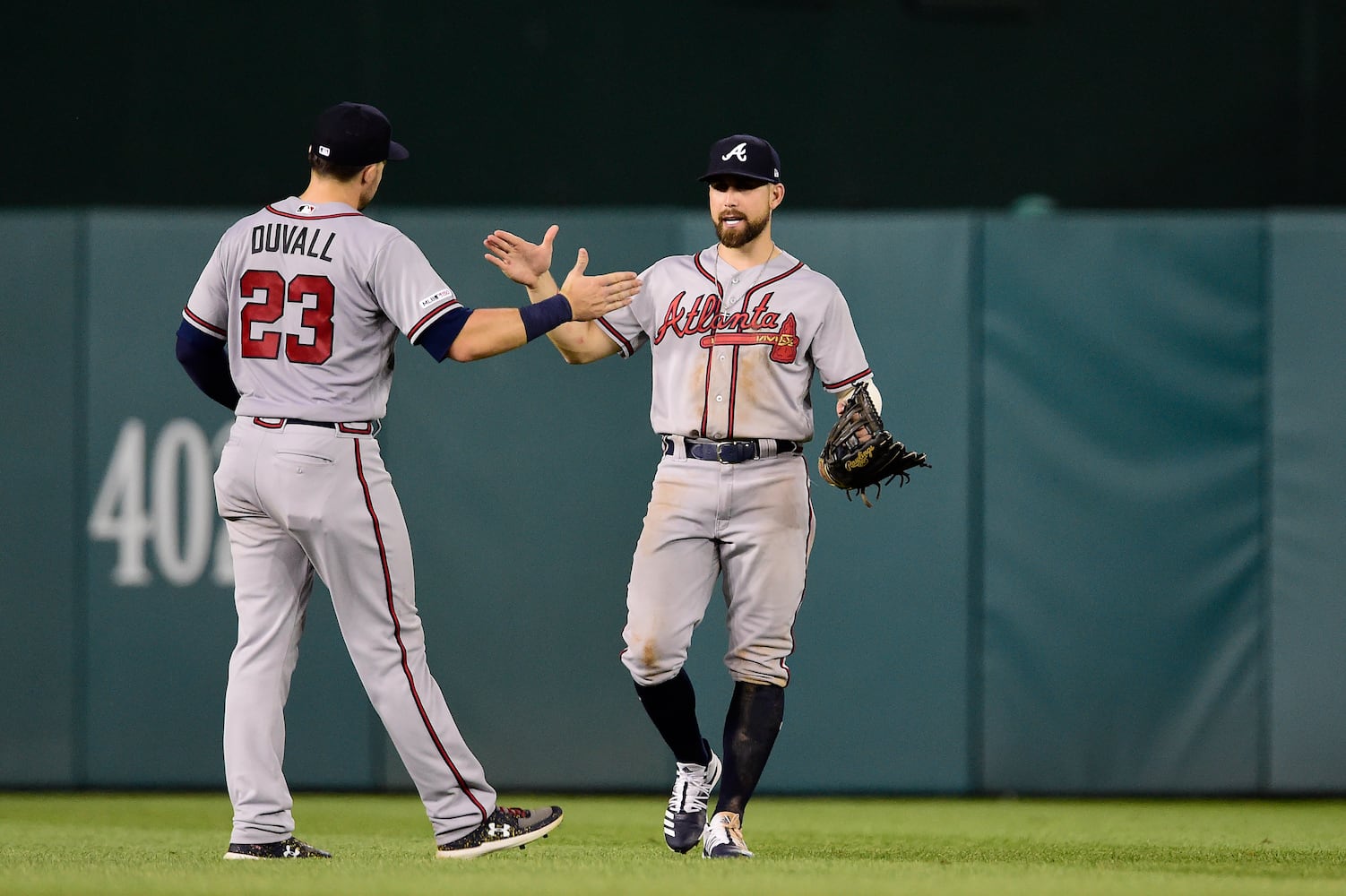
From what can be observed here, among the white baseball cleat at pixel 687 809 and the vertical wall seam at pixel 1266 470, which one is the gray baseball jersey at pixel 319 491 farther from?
the vertical wall seam at pixel 1266 470

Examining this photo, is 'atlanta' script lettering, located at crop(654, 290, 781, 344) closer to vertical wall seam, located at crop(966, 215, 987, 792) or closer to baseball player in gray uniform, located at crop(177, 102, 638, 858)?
baseball player in gray uniform, located at crop(177, 102, 638, 858)

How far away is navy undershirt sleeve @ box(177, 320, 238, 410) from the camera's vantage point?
12.4ft

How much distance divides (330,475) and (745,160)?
52.4 inches

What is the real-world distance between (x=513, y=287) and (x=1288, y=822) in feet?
10.8

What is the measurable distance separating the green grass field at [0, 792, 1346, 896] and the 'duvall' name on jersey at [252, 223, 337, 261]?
135cm

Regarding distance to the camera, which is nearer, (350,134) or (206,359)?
(350,134)

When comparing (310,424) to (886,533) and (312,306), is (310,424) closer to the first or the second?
(312,306)

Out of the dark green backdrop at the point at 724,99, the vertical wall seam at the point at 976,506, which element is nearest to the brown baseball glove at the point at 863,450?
the vertical wall seam at the point at 976,506

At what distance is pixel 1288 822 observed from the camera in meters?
5.38

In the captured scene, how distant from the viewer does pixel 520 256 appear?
157 inches

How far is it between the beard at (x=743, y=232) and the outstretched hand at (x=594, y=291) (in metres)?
0.43

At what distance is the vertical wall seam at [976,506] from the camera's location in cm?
595


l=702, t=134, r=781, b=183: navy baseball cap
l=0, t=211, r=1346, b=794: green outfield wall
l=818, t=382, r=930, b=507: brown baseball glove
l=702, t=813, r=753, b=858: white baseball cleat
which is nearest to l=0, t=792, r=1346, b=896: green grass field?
l=702, t=813, r=753, b=858: white baseball cleat

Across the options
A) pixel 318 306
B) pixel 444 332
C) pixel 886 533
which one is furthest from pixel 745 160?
pixel 886 533
